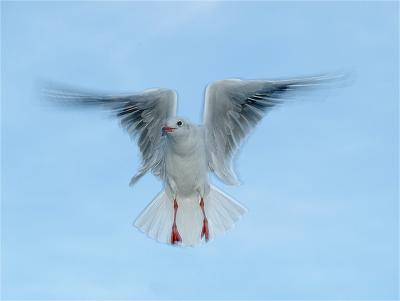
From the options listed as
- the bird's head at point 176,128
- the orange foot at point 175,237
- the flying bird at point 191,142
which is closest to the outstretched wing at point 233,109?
the flying bird at point 191,142

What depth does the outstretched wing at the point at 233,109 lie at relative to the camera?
12.0 metres

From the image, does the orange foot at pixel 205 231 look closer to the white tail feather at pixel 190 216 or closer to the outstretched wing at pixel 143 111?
the white tail feather at pixel 190 216

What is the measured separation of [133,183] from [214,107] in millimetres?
1284

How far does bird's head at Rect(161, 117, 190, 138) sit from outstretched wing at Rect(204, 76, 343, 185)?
1.39ft

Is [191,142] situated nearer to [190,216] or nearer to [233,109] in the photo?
[233,109]

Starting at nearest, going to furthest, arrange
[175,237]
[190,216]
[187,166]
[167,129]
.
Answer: [167,129]
[187,166]
[175,237]
[190,216]

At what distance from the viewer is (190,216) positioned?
1254 cm

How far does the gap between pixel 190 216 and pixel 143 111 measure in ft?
4.43

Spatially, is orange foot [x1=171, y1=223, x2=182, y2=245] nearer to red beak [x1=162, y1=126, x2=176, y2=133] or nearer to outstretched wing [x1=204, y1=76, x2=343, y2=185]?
outstretched wing [x1=204, y1=76, x2=343, y2=185]

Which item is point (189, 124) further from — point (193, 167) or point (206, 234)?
point (206, 234)

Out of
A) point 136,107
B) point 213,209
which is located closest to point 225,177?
point 213,209

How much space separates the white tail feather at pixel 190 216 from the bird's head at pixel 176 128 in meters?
0.97

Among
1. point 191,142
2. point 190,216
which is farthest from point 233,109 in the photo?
point 190,216

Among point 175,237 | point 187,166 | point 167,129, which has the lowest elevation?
point 175,237
